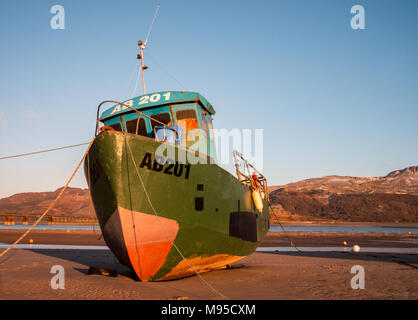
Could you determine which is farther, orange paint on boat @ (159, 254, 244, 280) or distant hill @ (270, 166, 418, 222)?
distant hill @ (270, 166, 418, 222)

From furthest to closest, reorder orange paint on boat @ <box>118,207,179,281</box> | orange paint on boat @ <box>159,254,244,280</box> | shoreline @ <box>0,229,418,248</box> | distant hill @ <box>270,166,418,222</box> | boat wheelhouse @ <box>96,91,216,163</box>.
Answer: distant hill @ <box>270,166,418,222</box>
shoreline @ <box>0,229,418,248</box>
boat wheelhouse @ <box>96,91,216,163</box>
orange paint on boat @ <box>159,254,244,280</box>
orange paint on boat @ <box>118,207,179,281</box>

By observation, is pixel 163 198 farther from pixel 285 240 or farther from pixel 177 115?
pixel 285 240

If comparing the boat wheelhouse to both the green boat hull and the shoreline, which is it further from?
the shoreline

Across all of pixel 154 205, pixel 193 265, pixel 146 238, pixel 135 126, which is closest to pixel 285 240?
pixel 193 265

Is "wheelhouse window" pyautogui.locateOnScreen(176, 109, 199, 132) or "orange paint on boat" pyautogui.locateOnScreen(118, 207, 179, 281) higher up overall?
"wheelhouse window" pyautogui.locateOnScreen(176, 109, 199, 132)

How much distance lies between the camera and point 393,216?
10600 centimetres

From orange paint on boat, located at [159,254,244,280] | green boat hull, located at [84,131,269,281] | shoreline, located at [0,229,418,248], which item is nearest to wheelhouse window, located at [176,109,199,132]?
green boat hull, located at [84,131,269,281]

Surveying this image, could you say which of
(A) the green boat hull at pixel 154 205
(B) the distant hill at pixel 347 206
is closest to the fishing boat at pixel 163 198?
(A) the green boat hull at pixel 154 205

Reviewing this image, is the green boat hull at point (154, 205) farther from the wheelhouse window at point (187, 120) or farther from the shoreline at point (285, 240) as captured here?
the shoreline at point (285, 240)

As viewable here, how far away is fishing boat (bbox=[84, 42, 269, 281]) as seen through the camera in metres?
5.92

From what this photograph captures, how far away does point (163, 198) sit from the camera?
20.2 ft

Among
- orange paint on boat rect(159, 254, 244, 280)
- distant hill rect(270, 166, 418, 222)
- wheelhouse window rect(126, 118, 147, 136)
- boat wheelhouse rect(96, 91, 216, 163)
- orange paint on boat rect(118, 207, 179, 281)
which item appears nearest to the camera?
orange paint on boat rect(118, 207, 179, 281)
